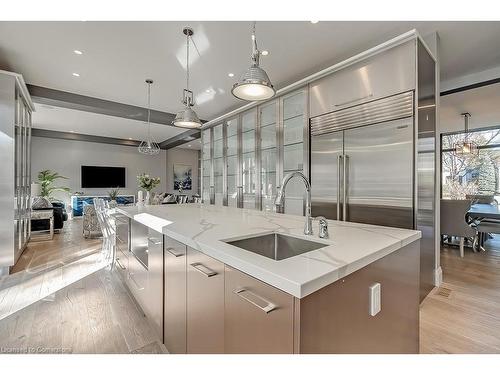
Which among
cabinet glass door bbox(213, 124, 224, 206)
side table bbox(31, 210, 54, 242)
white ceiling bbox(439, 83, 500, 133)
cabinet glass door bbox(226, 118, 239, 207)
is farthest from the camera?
cabinet glass door bbox(213, 124, 224, 206)

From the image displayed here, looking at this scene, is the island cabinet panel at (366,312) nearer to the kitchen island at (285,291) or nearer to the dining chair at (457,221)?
the kitchen island at (285,291)

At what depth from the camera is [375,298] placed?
103 centimetres

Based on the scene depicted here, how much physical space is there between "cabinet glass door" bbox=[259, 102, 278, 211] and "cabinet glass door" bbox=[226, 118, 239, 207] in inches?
28.2

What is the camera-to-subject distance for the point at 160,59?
3.12 m

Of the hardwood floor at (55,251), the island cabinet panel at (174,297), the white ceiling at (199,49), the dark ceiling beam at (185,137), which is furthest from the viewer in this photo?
the dark ceiling beam at (185,137)

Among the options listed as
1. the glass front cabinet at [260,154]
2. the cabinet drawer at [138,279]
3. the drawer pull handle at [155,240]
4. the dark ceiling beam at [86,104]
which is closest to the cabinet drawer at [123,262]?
the cabinet drawer at [138,279]

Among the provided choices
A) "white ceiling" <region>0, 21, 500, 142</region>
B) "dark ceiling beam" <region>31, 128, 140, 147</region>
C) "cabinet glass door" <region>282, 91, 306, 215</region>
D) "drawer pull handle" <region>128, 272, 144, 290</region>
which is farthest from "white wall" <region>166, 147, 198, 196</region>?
"drawer pull handle" <region>128, 272, 144, 290</region>

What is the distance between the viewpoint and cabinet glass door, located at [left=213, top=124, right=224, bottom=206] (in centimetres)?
497

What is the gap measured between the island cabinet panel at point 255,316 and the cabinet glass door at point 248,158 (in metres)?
3.14

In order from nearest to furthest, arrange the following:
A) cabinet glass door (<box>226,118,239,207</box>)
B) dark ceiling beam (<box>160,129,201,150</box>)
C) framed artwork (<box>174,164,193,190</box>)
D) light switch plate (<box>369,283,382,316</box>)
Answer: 1. light switch plate (<box>369,283,382,316</box>)
2. cabinet glass door (<box>226,118,239,207</box>)
3. dark ceiling beam (<box>160,129,201,150</box>)
4. framed artwork (<box>174,164,193,190</box>)

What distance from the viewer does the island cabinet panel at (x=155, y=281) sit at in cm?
165

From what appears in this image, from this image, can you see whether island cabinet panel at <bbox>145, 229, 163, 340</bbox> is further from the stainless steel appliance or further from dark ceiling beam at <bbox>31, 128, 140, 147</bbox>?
dark ceiling beam at <bbox>31, 128, 140, 147</bbox>
